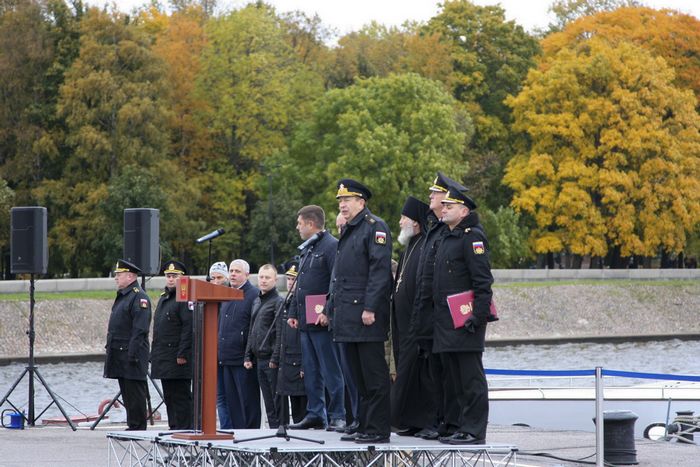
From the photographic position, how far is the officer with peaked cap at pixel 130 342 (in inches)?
623

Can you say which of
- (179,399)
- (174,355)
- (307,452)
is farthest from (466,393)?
(179,399)

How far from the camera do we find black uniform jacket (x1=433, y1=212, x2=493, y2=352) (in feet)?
36.4

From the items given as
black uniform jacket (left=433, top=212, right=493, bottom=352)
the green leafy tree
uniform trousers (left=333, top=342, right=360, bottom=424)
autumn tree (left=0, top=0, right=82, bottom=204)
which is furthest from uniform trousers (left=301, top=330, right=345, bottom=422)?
autumn tree (left=0, top=0, right=82, bottom=204)

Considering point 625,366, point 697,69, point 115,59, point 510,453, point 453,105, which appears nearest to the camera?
point 510,453

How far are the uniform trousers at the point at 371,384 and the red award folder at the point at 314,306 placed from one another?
47.5 inches

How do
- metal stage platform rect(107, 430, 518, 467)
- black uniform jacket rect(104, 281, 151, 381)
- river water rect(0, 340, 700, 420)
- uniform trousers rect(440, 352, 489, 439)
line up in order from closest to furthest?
metal stage platform rect(107, 430, 518, 467) → uniform trousers rect(440, 352, 489, 439) → black uniform jacket rect(104, 281, 151, 381) → river water rect(0, 340, 700, 420)

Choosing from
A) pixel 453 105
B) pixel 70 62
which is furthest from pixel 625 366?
pixel 70 62

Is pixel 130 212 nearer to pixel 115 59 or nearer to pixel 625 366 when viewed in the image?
pixel 625 366

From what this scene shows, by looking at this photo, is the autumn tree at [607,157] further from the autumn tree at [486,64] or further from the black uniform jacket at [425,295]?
the black uniform jacket at [425,295]

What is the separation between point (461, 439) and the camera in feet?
35.6

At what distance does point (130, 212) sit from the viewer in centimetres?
1959

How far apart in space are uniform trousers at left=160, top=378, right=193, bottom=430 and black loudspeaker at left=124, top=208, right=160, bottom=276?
4.19 meters

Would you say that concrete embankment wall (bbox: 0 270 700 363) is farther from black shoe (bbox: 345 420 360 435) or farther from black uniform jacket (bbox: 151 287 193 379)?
black shoe (bbox: 345 420 360 435)

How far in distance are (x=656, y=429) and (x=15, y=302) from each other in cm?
2756
